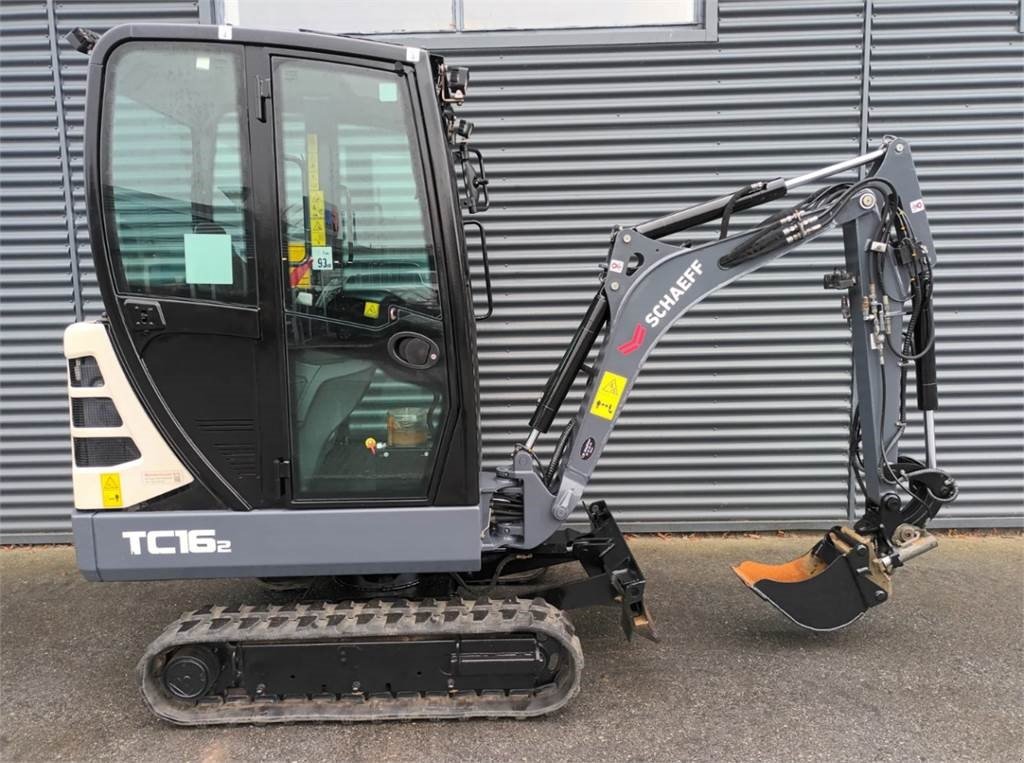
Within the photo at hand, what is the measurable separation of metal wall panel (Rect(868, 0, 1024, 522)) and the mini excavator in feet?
11.8

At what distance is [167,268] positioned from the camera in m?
2.52

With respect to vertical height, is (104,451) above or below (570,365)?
below

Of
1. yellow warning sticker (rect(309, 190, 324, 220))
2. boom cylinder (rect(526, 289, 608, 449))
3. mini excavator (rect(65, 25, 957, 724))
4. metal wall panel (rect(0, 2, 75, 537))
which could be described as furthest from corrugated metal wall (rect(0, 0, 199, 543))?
boom cylinder (rect(526, 289, 608, 449))

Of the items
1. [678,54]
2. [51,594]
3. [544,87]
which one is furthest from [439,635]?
[678,54]

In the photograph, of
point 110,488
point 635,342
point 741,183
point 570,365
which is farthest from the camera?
point 741,183

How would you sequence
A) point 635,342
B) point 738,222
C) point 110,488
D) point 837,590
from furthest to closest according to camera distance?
point 738,222, point 837,590, point 635,342, point 110,488

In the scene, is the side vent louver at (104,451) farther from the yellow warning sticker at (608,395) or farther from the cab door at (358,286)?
the yellow warning sticker at (608,395)

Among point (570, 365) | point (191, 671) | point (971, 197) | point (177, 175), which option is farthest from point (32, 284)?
point (971, 197)

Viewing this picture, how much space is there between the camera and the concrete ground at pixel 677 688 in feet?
8.41

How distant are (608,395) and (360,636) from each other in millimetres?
1455

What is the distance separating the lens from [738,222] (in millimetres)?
4508

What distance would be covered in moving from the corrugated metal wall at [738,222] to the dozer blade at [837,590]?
163cm

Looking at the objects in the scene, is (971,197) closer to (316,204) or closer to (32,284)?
(316,204)

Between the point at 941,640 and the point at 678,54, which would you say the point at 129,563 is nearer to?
the point at 941,640
